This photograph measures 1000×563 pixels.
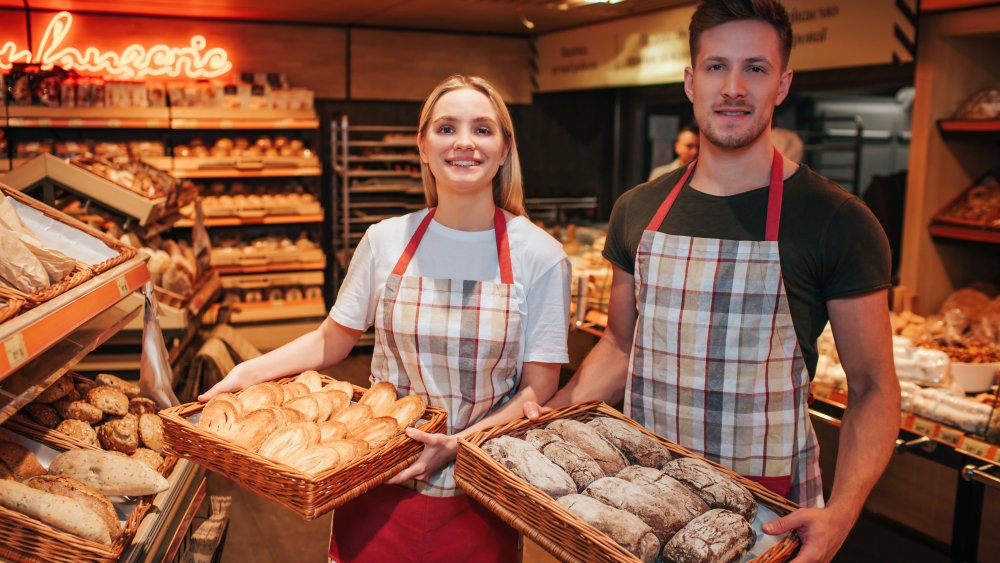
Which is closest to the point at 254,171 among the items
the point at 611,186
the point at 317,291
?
the point at 317,291

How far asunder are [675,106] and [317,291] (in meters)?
3.49

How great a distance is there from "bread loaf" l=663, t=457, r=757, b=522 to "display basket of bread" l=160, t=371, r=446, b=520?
0.53 metres

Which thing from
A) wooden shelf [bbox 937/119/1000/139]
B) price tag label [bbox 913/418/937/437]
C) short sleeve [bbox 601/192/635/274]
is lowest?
price tag label [bbox 913/418/937/437]

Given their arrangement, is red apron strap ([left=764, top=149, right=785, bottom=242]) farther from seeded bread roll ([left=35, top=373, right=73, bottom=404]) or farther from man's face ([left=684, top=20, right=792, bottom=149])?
seeded bread roll ([left=35, top=373, right=73, bottom=404])

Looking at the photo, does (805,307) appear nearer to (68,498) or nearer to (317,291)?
(68,498)

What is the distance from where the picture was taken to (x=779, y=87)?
5.48 feet

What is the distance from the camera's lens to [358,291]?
1.99 metres

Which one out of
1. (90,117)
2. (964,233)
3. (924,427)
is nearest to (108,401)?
(924,427)

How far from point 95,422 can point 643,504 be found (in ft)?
5.02

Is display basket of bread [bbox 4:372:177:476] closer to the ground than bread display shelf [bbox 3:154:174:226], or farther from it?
closer to the ground

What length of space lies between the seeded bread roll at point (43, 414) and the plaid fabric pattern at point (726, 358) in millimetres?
1488

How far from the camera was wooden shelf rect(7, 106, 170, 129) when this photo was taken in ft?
19.6

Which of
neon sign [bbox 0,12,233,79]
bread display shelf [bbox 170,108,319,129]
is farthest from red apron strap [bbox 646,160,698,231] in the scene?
neon sign [bbox 0,12,233,79]

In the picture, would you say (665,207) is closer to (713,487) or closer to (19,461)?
(713,487)
